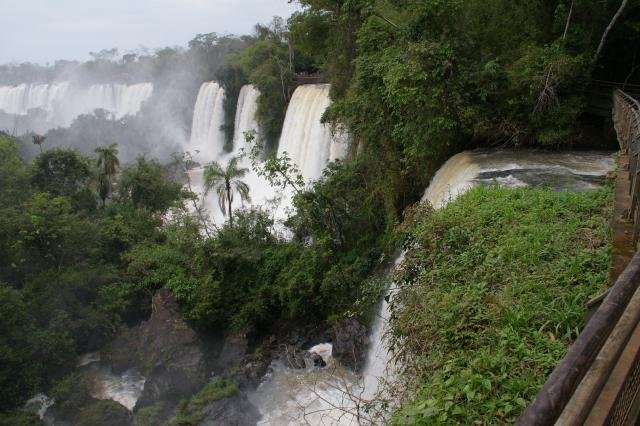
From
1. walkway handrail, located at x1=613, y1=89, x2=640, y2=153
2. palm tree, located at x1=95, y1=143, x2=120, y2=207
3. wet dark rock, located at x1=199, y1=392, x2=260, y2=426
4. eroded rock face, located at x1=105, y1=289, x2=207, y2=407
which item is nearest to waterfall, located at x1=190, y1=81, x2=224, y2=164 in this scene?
palm tree, located at x1=95, y1=143, x2=120, y2=207

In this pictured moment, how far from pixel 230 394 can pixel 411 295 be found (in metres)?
7.51

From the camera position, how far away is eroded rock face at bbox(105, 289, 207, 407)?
1365cm

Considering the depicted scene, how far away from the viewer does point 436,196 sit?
10852 millimetres

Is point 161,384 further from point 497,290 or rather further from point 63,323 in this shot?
point 497,290

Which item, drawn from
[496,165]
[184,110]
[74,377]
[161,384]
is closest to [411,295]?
[496,165]

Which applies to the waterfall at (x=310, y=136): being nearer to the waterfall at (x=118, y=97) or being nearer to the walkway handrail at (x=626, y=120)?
the walkway handrail at (x=626, y=120)

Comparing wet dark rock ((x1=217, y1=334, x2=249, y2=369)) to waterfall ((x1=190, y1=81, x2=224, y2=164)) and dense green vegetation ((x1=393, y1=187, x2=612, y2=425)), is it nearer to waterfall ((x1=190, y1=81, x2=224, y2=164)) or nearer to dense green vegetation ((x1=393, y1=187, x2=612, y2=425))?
dense green vegetation ((x1=393, y1=187, x2=612, y2=425))

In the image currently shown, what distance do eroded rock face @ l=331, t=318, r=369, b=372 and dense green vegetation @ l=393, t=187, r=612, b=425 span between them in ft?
14.8

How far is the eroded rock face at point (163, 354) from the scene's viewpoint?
13.6 meters

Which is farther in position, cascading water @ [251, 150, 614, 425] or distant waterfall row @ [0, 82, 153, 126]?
distant waterfall row @ [0, 82, 153, 126]

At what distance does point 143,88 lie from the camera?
51656 millimetres

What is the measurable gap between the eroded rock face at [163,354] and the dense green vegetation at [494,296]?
30.4ft

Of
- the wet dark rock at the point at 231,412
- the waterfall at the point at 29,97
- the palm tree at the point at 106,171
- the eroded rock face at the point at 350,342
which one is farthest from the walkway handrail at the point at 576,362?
the waterfall at the point at 29,97

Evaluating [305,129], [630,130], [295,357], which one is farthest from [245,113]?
Result: [630,130]
